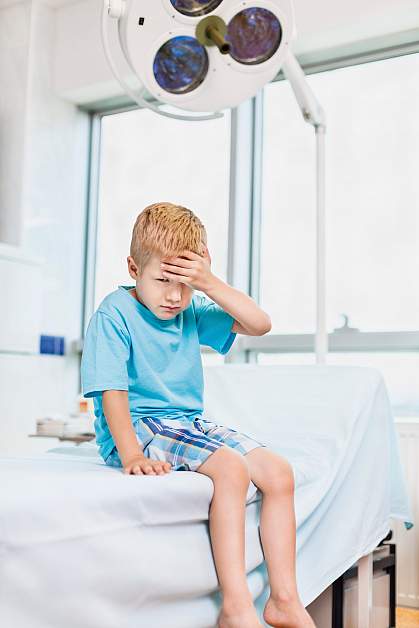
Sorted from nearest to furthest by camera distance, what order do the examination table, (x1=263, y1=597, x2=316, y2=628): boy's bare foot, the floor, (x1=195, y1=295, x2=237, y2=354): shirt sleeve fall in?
the examination table, (x1=263, y1=597, x2=316, y2=628): boy's bare foot, (x1=195, y1=295, x2=237, y2=354): shirt sleeve, the floor

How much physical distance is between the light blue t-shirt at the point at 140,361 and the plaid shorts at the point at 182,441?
3 centimetres

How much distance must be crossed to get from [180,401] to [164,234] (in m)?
0.33

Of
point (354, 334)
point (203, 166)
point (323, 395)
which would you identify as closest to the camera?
point (323, 395)

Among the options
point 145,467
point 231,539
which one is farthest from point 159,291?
point 231,539

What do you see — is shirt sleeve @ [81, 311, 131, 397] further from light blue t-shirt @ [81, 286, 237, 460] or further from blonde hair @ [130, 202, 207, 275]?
blonde hair @ [130, 202, 207, 275]

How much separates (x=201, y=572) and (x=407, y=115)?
231 centimetres

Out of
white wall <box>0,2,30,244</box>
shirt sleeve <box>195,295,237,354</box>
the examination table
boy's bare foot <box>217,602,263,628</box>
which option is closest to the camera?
the examination table

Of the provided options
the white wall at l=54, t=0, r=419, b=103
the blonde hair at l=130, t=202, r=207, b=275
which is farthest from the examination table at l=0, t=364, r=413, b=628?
the white wall at l=54, t=0, r=419, b=103

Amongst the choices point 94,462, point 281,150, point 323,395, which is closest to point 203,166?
point 281,150

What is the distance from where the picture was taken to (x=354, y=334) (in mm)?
3006

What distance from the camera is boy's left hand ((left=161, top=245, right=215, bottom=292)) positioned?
4.70 feet

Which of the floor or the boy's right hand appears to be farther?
the floor

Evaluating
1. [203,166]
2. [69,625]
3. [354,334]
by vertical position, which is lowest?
[69,625]

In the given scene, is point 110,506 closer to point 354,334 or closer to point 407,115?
point 354,334
